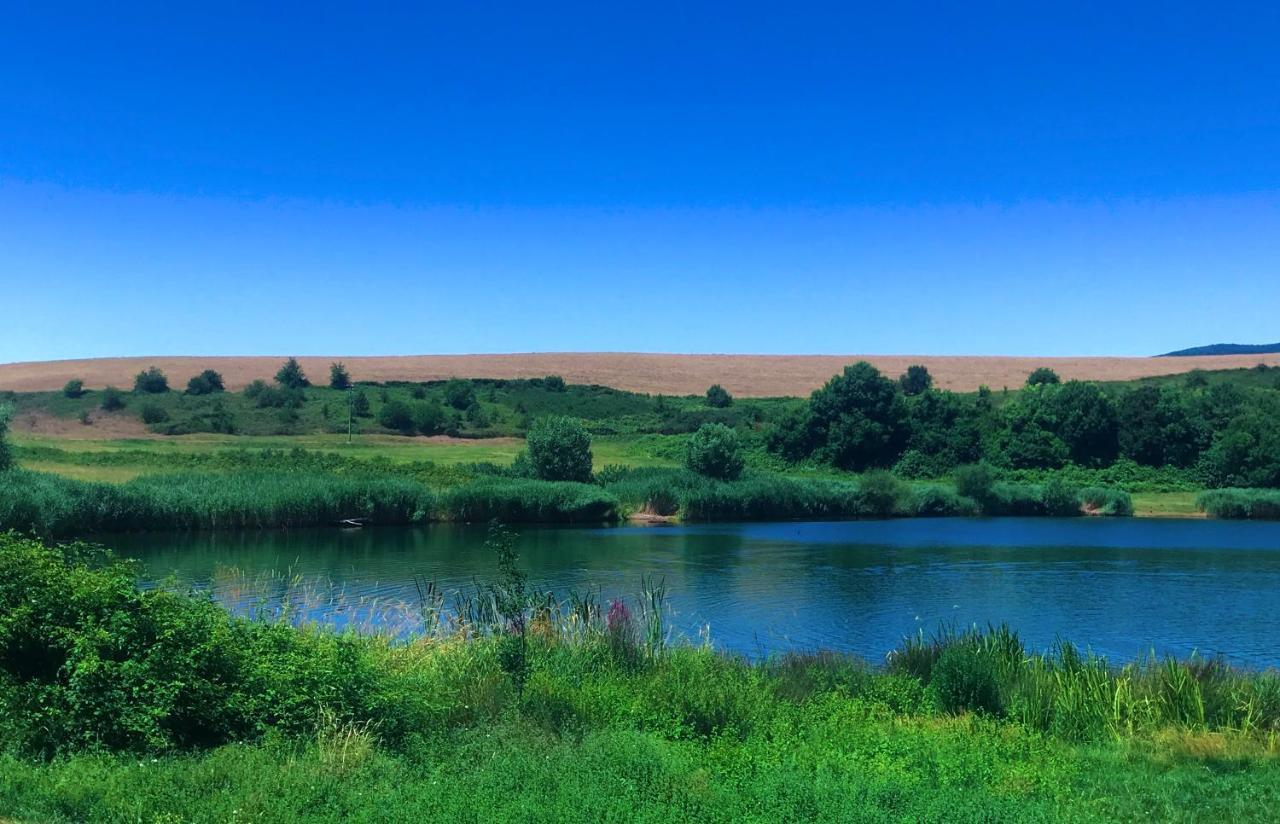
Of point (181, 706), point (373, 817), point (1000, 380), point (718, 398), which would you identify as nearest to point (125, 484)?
point (181, 706)

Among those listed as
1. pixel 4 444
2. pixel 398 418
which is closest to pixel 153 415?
pixel 398 418

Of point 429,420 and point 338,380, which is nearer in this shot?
point 429,420

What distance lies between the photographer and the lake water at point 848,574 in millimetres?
24391

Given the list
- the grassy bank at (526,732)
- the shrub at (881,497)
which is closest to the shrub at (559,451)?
the shrub at (881,497)

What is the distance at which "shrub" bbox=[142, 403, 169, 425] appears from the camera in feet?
273

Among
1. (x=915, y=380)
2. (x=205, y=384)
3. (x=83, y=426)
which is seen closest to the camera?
(x=83, y=426)

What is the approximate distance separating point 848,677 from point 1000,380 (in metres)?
114

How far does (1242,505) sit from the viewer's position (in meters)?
64.6

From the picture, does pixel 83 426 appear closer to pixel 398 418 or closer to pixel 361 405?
pixel 361 405

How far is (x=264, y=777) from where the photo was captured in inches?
325

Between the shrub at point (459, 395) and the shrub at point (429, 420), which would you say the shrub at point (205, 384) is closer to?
the shrub at point (459, 395)

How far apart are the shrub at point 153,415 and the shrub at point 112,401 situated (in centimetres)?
375

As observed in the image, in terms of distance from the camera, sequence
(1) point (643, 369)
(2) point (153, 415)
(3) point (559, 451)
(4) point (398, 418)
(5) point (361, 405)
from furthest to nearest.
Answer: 1. (1) point (643, 369)
2. (5) point (361, 405)
3. (4) point (398, 418)
4. (2) point (153, 415)
5. (3) point (559, 451)

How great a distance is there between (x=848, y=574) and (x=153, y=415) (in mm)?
67692
